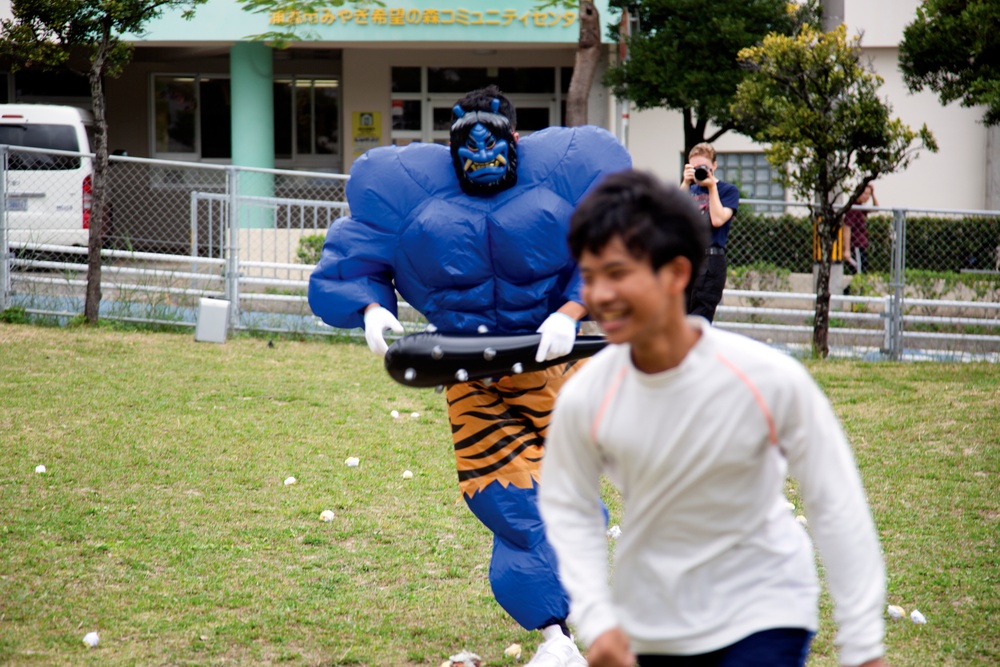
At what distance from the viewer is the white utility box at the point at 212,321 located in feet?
34.0

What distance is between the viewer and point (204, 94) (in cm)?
1953

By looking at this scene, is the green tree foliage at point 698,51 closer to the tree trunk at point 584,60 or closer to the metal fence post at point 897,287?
the tree trunk at point 584,60

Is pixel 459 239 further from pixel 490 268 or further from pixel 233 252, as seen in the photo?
pixel 233 252

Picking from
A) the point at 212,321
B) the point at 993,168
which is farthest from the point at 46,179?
the point at 993,168

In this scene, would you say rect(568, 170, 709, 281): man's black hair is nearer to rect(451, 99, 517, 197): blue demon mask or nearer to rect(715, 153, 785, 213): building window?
rect(451, 99, 517, 197): blue demon mask

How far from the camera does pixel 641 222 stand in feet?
7.11

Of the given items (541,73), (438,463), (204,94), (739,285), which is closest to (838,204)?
(739,285)

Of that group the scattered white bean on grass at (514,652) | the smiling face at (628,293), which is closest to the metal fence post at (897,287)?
the scattered white bean on grass at (514,652)

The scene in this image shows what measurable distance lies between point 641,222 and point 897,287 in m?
8.89

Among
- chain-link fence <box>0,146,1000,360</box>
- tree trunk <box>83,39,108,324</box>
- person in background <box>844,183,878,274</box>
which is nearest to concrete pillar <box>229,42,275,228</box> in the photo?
chain-link fence <box>0,146,1000,360</box>

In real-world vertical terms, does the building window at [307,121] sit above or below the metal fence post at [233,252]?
above

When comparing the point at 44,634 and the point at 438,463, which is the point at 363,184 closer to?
the point at 44,634

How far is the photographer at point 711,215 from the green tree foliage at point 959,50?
8.65ft

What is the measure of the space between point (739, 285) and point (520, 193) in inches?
323
